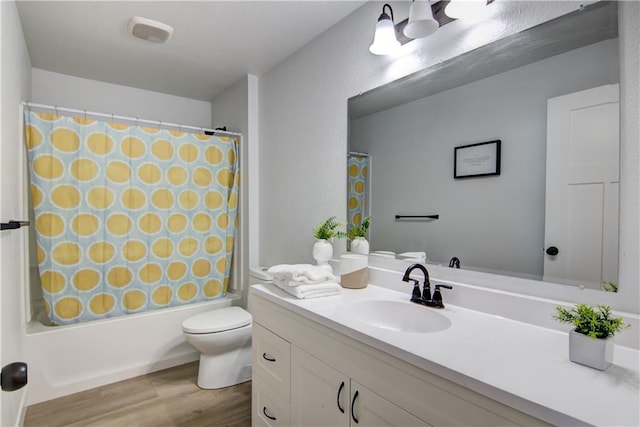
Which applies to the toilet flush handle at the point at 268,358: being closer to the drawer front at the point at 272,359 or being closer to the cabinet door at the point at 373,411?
the drawer front at the point at 272,359

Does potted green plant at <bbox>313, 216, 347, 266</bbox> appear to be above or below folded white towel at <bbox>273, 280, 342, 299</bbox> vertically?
above

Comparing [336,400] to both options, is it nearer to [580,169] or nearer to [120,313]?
[580,169]

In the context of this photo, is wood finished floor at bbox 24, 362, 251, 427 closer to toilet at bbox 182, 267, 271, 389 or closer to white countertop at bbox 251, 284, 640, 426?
toilet at bbox 182, 267, 271, 389

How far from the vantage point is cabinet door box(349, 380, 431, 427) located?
884 mm

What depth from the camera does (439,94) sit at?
4.71 feet

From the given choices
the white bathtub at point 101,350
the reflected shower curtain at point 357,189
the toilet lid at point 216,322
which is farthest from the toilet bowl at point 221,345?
the reflected shower curtain at point 357,189

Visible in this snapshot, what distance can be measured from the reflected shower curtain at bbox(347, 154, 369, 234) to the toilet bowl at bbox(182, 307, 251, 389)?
1077 mm

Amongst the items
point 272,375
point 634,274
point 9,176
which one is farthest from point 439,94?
point 9,176

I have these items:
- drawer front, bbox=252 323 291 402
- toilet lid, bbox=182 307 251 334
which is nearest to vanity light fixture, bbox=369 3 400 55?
drawer front, bbox=252 323 291 402

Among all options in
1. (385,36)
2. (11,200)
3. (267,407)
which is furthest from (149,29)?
(267,407)

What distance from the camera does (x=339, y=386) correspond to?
110 centimetres

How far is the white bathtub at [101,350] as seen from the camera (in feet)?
6.61

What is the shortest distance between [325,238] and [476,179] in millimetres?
849

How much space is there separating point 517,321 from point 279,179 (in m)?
1.82
